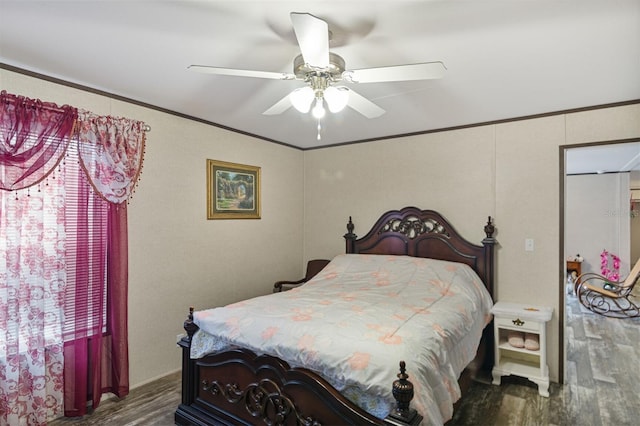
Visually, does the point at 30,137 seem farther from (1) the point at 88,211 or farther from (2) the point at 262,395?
(2) the point at 262,395

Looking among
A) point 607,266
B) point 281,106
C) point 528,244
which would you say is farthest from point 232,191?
point 607,266

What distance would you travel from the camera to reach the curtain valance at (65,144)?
212cm

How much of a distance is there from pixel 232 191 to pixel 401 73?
7.81 feet

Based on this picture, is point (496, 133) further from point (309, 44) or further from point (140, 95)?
point (140, 95)

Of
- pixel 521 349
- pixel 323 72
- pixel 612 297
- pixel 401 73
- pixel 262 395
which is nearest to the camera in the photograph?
pixel 401 73

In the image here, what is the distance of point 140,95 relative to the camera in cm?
272

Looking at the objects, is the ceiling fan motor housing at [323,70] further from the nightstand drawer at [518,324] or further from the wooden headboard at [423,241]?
the nightstand drawer at [518,324]

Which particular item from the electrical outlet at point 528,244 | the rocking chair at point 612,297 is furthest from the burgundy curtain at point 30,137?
the rocking chair at point 612,297

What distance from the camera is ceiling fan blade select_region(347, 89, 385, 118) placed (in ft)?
6.99

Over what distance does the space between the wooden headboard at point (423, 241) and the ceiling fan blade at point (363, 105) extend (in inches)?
66.7

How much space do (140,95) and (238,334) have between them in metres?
1.99

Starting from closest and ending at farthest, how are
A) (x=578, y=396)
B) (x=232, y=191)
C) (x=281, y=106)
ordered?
(x=281, y=106)
(x=578, y=396)
(x=232, y=191)

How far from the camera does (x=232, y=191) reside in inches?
144

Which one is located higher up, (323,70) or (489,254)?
(323,70)
